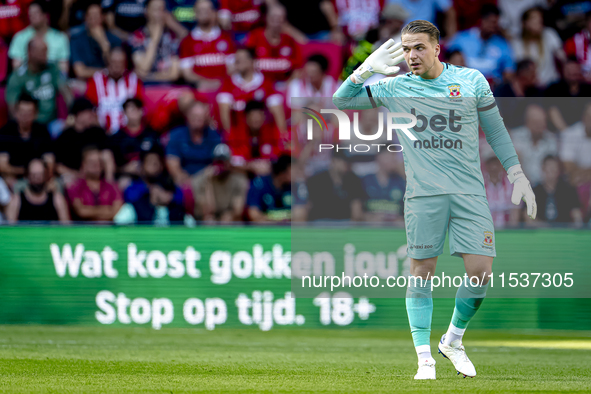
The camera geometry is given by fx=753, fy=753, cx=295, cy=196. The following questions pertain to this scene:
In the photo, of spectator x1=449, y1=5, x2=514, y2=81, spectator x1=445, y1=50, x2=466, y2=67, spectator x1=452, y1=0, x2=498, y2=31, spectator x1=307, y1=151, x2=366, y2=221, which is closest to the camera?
spectator x1=307, y1=151, x2=366, y2=221

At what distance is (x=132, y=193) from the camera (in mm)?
9773

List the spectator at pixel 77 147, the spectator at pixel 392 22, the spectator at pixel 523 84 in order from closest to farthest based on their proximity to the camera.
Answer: the spectator at pixel 77 147 → the spectator at pixel 523 84 → the spectator at pixel 392 22

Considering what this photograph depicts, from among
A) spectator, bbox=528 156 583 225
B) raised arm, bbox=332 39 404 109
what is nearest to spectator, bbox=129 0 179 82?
spectator, bbox=528 156 583 225

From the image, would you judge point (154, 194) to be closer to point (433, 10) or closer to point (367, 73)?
point (367, 73)

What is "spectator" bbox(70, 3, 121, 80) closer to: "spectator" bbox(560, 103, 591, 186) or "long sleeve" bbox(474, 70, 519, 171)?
"spectator" bbox(560, 103, 591, 186)

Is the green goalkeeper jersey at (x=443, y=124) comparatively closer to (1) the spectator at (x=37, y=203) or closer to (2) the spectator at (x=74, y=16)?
(1) the spectator at (x=37, y=203)

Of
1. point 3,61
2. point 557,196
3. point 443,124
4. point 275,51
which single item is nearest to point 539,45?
point 557,196

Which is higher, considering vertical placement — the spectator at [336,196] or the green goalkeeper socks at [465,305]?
the spectator at [336,196]

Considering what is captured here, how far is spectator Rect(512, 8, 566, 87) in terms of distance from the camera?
1119 cm

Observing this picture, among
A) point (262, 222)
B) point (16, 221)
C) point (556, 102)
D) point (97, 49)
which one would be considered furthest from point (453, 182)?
point (97, 49)

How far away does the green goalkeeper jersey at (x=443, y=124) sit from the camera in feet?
16.6

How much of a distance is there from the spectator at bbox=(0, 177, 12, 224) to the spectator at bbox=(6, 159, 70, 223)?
0.12 metres

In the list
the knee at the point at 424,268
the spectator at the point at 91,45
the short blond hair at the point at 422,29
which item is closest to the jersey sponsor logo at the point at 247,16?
the spectator at the point at 91,45

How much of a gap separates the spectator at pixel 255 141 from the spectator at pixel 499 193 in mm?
2807
